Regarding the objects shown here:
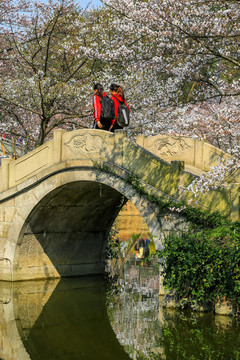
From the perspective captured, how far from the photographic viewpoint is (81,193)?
14.3m

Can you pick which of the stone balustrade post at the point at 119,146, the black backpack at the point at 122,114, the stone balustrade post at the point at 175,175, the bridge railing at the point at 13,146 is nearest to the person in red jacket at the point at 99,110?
the black backpack at the point at 122,114

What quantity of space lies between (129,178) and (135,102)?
265 inches

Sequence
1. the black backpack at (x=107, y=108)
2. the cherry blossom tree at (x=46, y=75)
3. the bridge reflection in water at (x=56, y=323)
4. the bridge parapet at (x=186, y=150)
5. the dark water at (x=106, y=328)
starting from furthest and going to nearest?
the cherry blossom tree at (x=46, y=75), the bridge parapet at (x=186, y=150), the black backpack at (x=107, y=108), the bridge reflection in water at (x=56, y=323), the dark water at (x=106, y=328)

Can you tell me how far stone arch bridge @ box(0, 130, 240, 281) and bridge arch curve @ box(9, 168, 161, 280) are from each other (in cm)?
3

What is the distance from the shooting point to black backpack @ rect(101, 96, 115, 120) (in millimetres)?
11680

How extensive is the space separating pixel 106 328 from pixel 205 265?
1996mm

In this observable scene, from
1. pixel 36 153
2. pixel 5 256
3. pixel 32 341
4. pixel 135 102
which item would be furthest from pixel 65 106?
pixel 32 341

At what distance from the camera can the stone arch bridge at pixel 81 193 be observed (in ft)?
36.3

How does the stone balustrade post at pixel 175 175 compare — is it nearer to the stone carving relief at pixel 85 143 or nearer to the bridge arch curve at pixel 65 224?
the bridge arch curve at pixel 65 224

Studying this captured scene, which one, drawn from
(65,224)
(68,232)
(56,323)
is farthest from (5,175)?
(56,323)

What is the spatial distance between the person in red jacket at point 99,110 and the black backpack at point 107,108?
0.30 ft

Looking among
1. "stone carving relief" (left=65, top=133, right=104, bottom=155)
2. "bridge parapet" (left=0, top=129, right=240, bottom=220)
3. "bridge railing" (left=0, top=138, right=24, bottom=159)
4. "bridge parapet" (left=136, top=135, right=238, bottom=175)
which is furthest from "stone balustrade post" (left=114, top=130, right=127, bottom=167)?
"bridge railing" (left=0, top=138, right=24, bottom=159)

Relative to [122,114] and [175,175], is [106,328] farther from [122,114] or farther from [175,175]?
[122,114]

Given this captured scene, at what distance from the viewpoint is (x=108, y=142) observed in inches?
473
